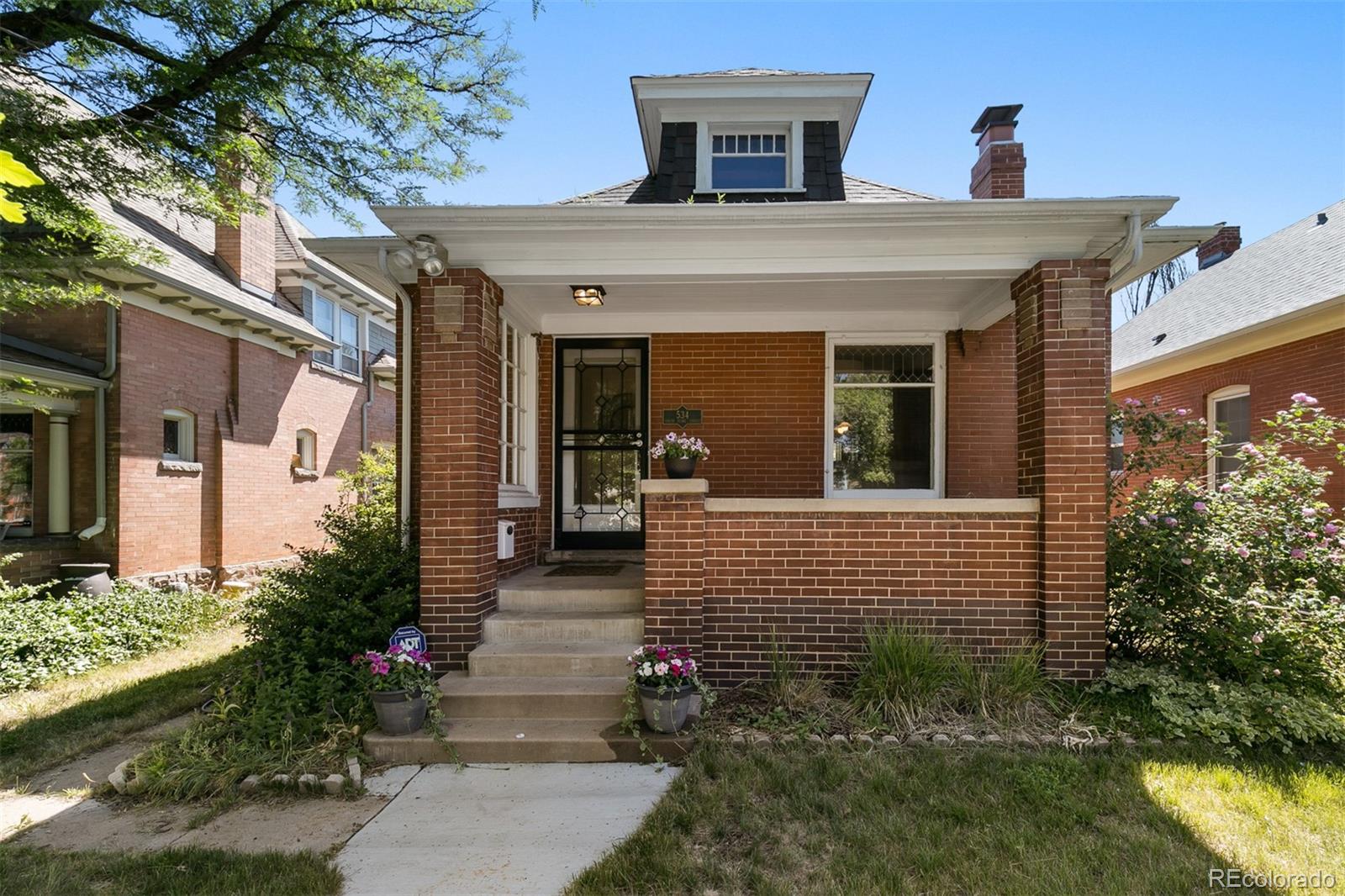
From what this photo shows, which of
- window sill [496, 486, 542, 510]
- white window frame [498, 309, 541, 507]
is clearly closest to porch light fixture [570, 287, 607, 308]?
white window frame [498, 309, 541, 507]

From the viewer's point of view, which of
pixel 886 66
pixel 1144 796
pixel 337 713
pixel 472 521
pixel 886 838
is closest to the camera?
pixel 886 838

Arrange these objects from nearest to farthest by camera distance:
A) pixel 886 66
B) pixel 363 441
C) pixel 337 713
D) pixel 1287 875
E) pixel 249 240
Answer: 1. pixel 1287 875
2. pixel 337 713
3. pixel 886 66
4. pixel 249 240
5. pixel 363 441

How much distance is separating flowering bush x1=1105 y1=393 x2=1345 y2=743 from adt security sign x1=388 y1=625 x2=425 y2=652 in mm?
4853

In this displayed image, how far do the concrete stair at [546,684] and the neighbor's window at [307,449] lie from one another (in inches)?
372

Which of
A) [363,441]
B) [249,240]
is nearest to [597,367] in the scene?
[249,240]

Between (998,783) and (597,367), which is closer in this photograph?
(998,783)

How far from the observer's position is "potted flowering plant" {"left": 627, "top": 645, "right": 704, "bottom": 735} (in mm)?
4121

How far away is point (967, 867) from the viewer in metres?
2.92

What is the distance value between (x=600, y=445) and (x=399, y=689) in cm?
333

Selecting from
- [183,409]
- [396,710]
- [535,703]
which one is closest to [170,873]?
[396,710]

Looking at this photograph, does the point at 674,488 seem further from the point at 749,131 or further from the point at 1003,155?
the point at 1003,155

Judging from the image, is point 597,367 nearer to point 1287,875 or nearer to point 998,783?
point 998,783

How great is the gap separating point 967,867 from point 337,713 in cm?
377

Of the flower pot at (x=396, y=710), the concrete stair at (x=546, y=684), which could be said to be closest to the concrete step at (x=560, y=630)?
the concrete stair at (x=546, y=684)
